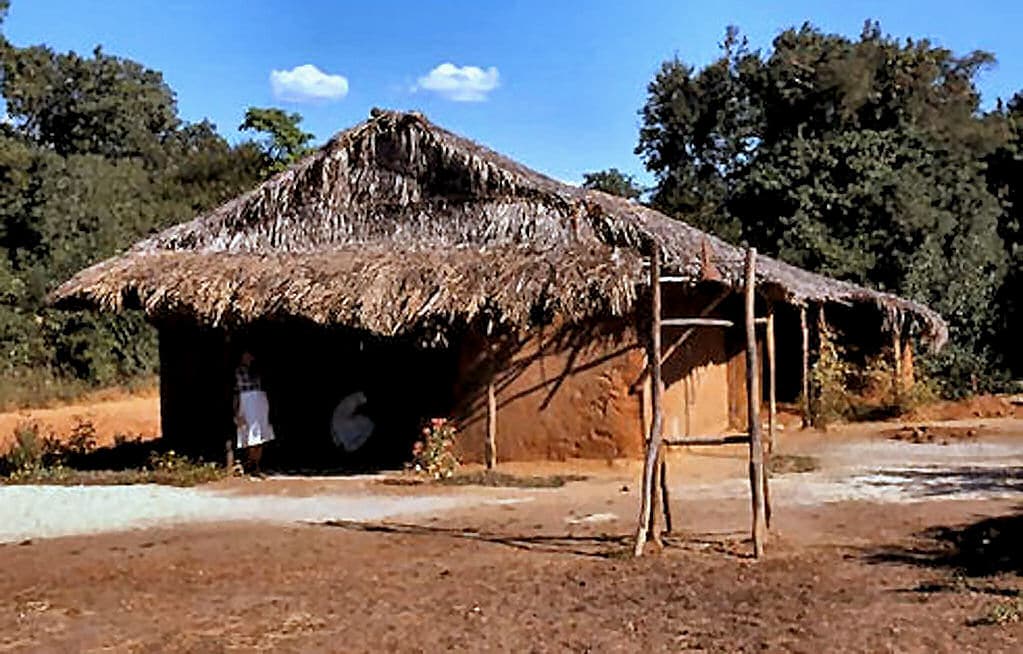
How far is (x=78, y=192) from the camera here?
30.8 m

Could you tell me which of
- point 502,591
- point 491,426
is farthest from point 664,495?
point 491,426

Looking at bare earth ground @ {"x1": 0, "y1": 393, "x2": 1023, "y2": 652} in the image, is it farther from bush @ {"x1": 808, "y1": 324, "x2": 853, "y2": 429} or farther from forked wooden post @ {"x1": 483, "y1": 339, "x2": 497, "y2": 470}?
bush @ {"x1": 808, "y1": 324, "x2": 853, "y2": 429}

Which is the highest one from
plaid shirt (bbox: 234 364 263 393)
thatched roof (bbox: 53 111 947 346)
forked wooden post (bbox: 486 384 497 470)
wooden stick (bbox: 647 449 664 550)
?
thatched roof (bbox: 53 111 947 346)

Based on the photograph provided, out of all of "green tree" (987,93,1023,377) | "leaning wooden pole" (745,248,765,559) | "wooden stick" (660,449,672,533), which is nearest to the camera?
"leaning wooden pole" (745,248,765,559)

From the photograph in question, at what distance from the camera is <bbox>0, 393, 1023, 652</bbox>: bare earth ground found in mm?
6922

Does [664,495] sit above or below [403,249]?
below

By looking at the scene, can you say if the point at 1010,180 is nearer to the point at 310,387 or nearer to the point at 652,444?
the point at 310,387

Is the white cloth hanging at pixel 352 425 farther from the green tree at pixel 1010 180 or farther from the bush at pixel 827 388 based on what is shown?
the green tree at pixel 1010 180

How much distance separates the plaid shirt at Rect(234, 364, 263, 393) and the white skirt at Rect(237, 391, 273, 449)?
0.19 ft

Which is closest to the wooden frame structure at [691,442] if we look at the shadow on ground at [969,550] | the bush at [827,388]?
the shadow on ground at [969,550]

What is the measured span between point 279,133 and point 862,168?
17.3 metres

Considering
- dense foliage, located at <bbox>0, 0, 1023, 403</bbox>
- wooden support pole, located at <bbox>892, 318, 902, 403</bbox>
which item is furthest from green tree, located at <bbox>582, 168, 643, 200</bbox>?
wooden support pole, located at <bbox>892, 318, 902, 403</bbox>

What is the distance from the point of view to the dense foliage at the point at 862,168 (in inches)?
1107

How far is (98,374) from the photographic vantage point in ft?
91.7
